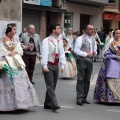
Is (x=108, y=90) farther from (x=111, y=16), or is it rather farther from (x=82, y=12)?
(x=111, y=16)

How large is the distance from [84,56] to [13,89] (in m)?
1.85

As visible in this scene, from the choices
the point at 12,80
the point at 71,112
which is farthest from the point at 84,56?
the point at 12,80

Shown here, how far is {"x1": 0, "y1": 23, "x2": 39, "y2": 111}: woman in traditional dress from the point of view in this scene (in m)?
7.86

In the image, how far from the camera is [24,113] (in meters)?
8.03

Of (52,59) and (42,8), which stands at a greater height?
(42,8)

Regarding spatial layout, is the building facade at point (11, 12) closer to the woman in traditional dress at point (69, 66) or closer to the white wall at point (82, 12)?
the woman in traditional dress at point (69, 66)

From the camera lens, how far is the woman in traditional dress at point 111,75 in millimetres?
9102

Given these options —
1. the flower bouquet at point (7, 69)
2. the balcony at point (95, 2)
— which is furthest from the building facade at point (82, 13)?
the flower bouquet at point (7, 69)

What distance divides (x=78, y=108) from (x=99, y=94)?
810 mm

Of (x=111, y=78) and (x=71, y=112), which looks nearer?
(x=71, y=112)

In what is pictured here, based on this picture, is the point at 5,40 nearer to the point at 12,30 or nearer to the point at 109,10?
the point at 12,30

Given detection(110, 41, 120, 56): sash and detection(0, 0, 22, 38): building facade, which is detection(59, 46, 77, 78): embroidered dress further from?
detection(0, 0, 22, 38): building facade

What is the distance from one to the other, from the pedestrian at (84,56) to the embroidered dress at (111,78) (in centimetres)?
39

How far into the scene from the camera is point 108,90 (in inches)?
360
